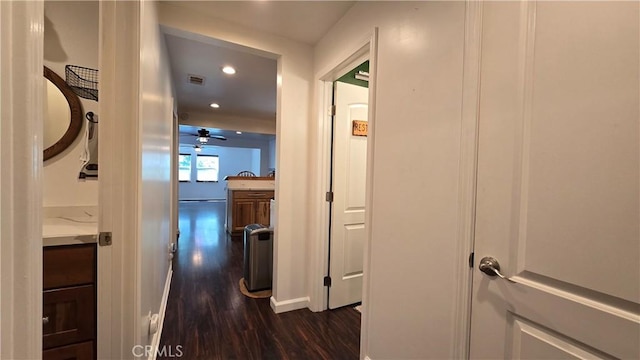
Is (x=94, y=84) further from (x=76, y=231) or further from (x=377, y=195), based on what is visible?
(x=377, y=195)

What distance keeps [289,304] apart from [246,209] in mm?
3234

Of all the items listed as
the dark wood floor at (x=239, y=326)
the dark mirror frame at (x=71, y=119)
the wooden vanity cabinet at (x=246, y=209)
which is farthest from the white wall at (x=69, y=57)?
the wooden vanity cabinet at (x=246, y=209)

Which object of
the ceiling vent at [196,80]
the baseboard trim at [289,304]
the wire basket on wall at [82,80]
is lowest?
the baseboard trim at [289,304]

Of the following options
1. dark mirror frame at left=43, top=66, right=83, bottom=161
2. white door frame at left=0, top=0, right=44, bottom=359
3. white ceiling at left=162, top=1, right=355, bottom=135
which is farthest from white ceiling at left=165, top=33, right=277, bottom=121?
white door frame at left=0, top=0, right=44, bottom=359

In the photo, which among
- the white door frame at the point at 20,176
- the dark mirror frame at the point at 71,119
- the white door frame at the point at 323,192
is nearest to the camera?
the white door frame at the point at 20,176

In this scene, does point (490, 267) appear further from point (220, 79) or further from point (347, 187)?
point (220, 79)

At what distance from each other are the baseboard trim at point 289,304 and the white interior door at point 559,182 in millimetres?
1635

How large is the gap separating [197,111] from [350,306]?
178 inches

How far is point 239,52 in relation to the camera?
2.59 m

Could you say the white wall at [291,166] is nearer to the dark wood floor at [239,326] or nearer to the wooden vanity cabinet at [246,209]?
the dark wood floor at [239,326]

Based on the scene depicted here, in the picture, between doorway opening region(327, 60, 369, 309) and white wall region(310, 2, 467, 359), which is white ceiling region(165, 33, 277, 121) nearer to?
doorway opening region(327, 60, 369, 309)

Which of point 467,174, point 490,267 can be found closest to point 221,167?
point 467,174

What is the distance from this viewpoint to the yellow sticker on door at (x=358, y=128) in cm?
238

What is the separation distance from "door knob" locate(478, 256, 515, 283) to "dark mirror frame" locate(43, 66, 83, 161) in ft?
7.66
